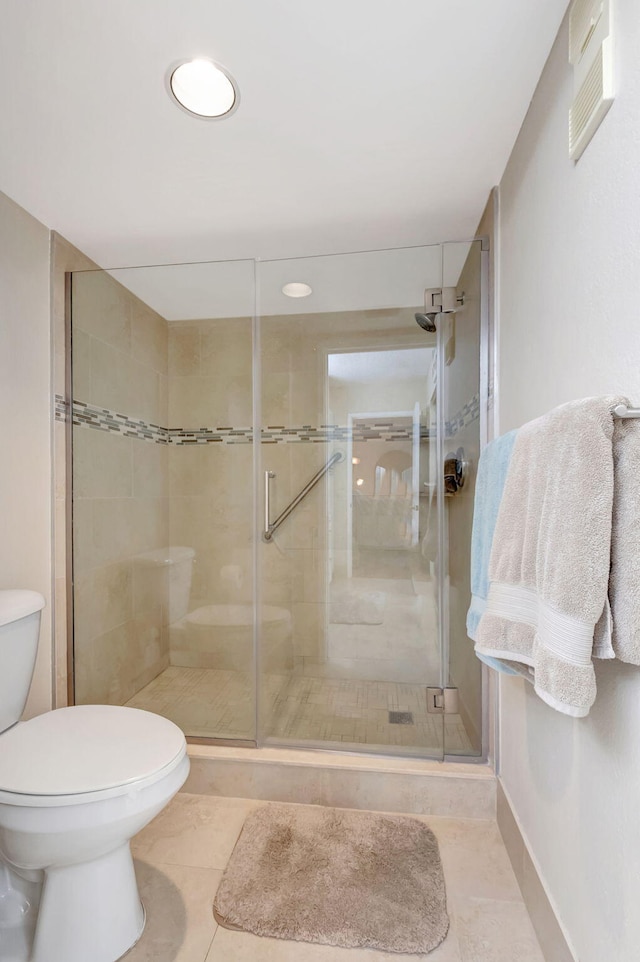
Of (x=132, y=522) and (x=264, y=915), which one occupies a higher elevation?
(x=132, y=522)

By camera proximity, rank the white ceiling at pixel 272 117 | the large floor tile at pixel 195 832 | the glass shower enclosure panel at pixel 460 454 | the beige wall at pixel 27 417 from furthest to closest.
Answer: the glass shower enclosure panel at pixel 460 454 < the beige wall at pixel 27 417 < the large floor tile at pixel 195 832 < the white ceiling at pixel 272 117

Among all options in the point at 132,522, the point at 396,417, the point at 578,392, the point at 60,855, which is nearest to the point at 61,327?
the point at 132,522

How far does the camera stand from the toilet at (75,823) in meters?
1.05

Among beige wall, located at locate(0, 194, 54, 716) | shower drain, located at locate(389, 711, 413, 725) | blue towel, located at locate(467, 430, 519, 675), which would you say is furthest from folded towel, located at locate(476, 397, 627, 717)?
beige wall, located at locate(0, 194, 54, 716)

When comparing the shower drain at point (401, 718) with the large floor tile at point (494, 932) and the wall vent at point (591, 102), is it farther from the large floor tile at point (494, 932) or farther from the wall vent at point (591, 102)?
the wall vent at point (591, 102)

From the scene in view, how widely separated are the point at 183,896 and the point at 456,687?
1120 mm

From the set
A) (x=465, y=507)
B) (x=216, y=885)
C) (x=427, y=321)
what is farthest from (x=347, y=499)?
(x=216, y=885)

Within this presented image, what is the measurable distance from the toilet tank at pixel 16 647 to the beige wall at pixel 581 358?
4.79 feet

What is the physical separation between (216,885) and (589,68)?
2133 millimetres

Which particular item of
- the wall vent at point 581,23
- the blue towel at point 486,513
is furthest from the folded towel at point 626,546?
the wall vent at point 581,23

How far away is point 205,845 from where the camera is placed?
153cm

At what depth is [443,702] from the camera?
1.86 meters

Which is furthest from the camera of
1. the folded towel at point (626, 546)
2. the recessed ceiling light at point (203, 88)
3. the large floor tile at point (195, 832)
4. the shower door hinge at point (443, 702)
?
the shower door hinge at point (443, 702)

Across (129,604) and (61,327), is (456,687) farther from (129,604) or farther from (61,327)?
(61,327)
